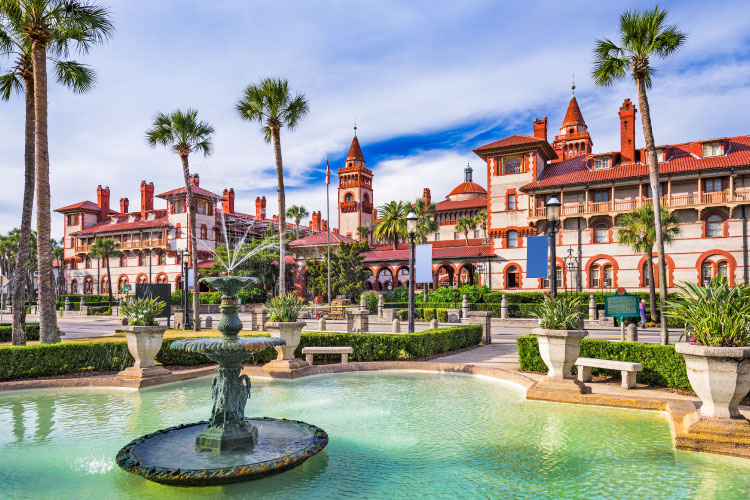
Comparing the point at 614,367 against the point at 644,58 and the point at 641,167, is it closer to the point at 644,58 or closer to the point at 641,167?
the point at 644,58

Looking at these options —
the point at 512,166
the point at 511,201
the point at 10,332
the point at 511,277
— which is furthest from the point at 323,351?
the point at 512,166

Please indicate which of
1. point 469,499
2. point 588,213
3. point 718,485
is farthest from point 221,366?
point 588,213

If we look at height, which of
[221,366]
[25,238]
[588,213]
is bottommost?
[221,366]

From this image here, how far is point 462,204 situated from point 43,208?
60.4 metres

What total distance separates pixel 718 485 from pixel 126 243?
230 feet

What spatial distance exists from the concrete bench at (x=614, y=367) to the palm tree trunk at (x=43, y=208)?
45.5ft

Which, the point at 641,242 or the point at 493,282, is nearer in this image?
the point at 641,242

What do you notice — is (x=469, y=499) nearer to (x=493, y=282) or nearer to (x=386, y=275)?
(x=493, y=282)

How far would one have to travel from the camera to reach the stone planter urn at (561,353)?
30.9ft

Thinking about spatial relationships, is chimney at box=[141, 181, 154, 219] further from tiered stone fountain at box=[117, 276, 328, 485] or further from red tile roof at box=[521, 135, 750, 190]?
tiered stone fountain at box=[117, 276, 328, 485]

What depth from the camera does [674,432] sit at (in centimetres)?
688

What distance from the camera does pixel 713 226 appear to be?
38.1 metres

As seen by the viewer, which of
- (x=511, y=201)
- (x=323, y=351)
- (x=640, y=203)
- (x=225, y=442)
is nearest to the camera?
(x=225, y=442)

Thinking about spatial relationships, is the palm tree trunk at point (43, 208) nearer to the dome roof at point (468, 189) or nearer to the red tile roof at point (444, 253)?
the red tile roof at point (444, 253)
